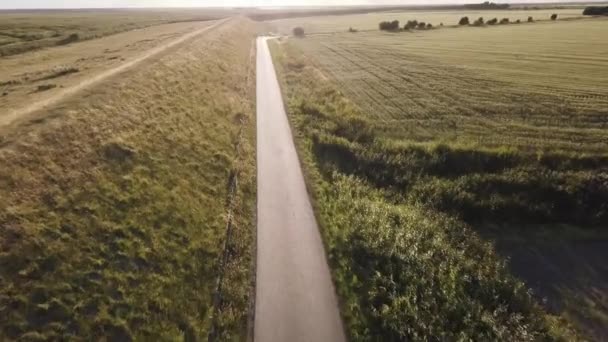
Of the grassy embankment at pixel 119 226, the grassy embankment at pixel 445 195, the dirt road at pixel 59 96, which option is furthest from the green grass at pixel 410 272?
the dirt road at pixel 59 96

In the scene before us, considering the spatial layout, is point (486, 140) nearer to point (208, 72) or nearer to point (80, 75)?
point (208, 72)

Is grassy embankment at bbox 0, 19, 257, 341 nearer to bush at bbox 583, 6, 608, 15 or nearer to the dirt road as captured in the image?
the dirt road

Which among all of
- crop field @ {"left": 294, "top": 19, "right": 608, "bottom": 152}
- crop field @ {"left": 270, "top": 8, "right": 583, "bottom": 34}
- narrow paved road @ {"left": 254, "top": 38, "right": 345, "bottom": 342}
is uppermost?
crop field @ {"left": 270, "top": 8, "right": 583, "bottom": 34}

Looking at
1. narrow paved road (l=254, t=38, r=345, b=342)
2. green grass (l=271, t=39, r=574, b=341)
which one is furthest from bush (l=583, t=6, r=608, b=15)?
narrow paved road (l=254, t=38, r=345, b=342)

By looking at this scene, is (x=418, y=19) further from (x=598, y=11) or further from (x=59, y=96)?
(x=59, y=96)

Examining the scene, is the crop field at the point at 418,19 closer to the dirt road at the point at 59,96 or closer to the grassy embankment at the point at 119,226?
the dirt road at the point at 59,96

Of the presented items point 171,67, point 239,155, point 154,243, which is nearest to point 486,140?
point 239,155
